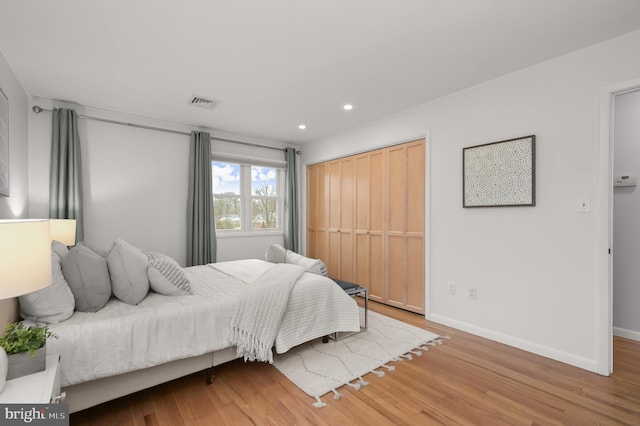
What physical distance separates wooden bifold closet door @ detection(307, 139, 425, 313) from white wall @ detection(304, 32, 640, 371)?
0.24m

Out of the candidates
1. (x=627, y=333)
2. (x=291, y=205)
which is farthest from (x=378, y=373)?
(x=291, y=205)

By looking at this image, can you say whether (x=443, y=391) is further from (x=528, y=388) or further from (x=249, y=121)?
(x=249, y=121)

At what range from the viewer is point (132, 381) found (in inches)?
74.5

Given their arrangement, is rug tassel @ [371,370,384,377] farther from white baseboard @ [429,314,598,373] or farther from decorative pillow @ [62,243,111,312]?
decorative pillow @ [62,243,111,312]

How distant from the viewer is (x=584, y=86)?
2.37 meters

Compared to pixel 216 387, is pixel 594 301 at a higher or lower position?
higher

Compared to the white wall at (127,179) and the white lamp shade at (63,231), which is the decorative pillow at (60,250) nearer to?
the white lamp shade at (63,231)

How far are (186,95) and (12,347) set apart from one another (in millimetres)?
2680

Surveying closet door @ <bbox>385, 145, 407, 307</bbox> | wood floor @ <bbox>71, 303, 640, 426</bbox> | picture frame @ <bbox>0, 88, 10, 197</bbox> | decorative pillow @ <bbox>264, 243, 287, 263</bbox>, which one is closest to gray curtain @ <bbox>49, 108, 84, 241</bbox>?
picture frame @ <bbox>0, 88, 10, 197</bbox>

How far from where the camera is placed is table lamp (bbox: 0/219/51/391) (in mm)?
1114

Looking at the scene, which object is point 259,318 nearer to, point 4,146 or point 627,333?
point 4,146

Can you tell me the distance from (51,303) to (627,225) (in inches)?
193

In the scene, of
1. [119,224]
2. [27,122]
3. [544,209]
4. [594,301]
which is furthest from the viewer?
[119,224]

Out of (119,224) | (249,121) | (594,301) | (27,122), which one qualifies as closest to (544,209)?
(594,301)
